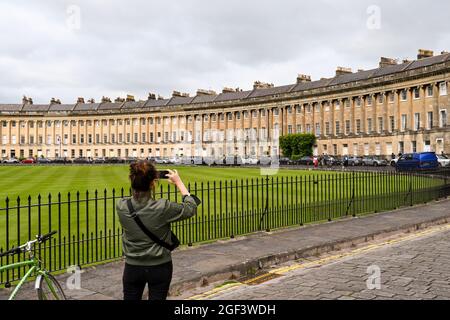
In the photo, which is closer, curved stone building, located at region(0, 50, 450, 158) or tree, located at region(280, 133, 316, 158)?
curved stone building, located at region(0, 50, 450, 158)

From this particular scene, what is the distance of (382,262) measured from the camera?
8.55 m

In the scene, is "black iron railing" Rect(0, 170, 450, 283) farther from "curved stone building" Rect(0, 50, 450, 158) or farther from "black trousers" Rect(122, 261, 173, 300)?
"curved stone building" Rect(0, 50, 450, 158)

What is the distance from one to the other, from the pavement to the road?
0.35m

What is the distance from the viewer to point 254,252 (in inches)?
363

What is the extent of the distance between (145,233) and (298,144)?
73443 mm

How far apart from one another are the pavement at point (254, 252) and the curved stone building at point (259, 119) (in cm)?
4823

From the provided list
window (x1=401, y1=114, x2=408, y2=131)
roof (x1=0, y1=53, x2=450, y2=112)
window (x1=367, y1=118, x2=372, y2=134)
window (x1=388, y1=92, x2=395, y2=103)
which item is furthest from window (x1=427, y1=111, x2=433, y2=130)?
window (x1=367, y1=118, x2=372, y2=134)

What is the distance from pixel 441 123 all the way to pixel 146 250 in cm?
6044

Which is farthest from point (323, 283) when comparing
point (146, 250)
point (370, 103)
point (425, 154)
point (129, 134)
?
point (129, 134)

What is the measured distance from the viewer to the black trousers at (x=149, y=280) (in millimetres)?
4258

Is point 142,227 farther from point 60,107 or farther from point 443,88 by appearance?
point 60,107

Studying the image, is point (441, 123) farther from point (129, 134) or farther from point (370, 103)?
point (129, 134)

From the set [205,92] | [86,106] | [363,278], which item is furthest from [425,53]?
[86,106]

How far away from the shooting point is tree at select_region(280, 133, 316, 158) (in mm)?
75438
